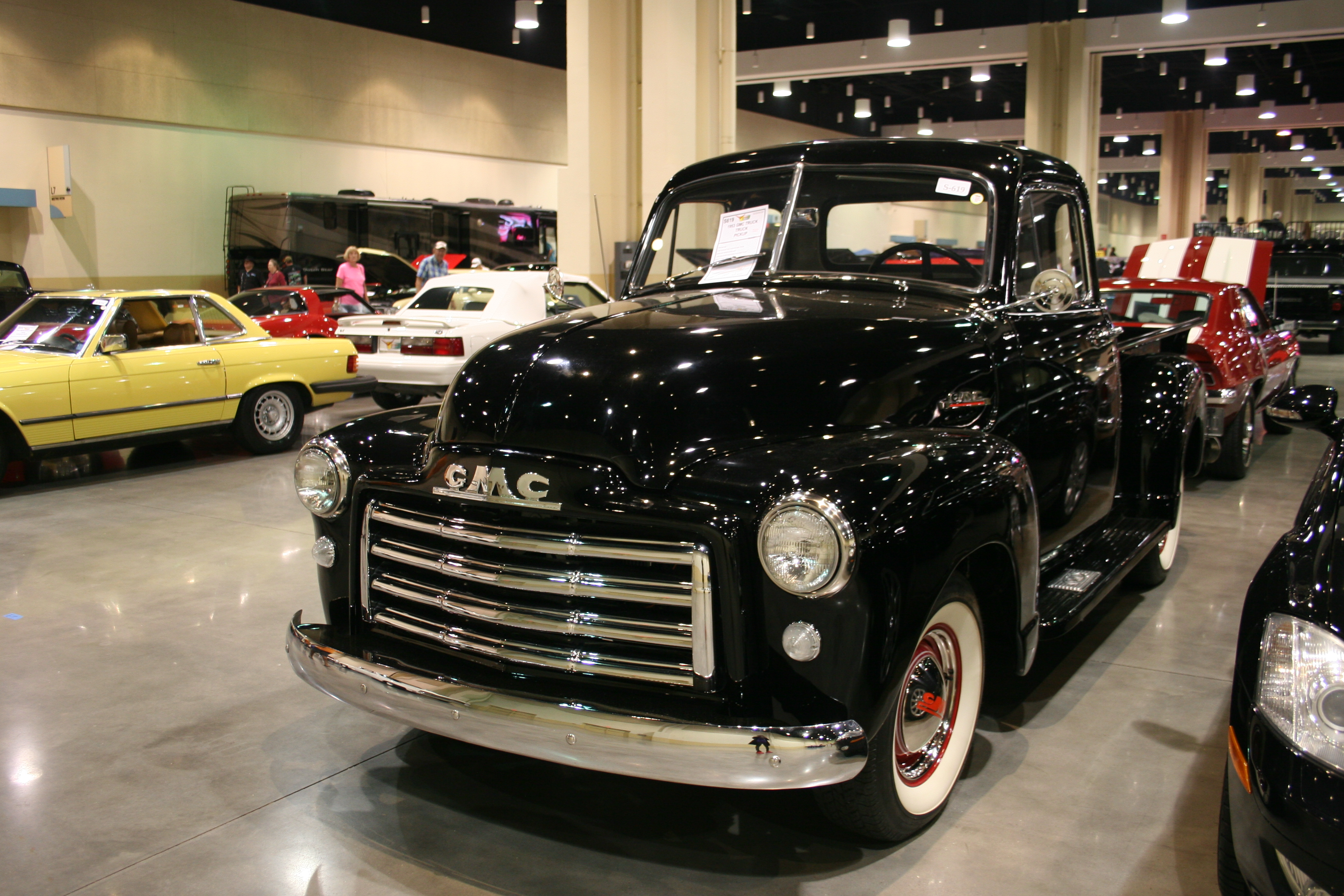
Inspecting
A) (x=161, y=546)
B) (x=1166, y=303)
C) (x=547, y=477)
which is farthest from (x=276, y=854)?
(x=1166, y=303)

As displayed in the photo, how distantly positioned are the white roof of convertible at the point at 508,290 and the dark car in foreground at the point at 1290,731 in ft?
26.3

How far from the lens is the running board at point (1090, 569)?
3350 millimetres

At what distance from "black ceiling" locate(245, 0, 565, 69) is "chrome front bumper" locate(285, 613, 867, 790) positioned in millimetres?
20574

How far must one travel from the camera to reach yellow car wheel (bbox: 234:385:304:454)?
8.35m

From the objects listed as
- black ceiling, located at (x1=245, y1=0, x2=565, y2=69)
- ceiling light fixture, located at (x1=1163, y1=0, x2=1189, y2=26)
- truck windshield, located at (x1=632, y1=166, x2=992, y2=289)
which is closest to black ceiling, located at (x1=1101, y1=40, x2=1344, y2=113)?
ceiling light fixture, located at (x1=1163, y1=0, x2=1189, y2=26)

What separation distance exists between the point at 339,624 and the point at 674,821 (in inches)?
44.3

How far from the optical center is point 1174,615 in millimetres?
4578

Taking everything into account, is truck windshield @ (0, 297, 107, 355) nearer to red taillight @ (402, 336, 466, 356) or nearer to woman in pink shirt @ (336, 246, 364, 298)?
red taillight @ (402, 336, 466, 356)

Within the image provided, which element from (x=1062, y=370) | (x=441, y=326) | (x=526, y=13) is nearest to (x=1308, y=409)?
(x=1062, y=370)

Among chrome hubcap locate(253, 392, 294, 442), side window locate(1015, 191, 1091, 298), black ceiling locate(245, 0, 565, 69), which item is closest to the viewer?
side window locate(1015, 191, 1091, 298)

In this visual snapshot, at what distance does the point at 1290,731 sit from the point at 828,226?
8.41 ft

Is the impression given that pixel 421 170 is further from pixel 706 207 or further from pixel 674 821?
pixel 674 821

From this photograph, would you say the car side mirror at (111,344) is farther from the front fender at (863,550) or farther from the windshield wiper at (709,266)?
the front fender at (863,550)

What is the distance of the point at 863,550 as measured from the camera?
7.39 ft
